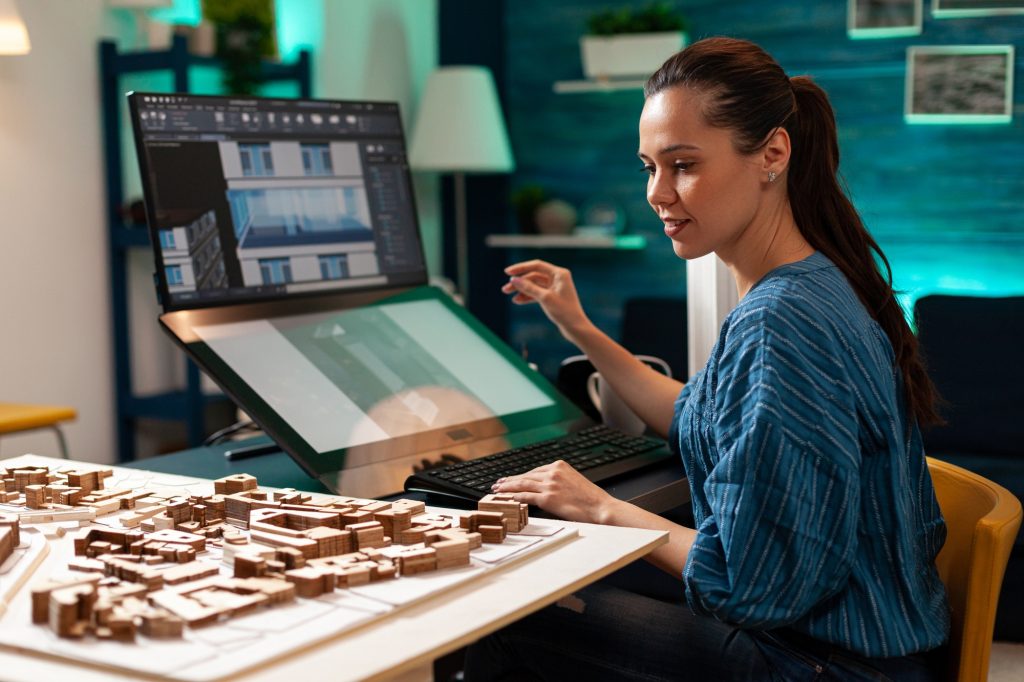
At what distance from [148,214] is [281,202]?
0.22m

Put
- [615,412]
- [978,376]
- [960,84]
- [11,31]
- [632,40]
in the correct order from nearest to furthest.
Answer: [615,412]
[11,31]
[978,376]
[960,84]
[632,40]

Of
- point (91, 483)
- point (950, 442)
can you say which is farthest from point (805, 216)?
point (950, 442)

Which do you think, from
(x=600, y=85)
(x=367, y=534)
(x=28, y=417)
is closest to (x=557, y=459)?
(x=367, y=534)

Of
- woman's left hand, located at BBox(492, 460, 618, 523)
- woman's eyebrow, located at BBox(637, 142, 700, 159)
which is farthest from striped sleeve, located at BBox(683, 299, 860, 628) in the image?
woman's eyebrow, located at BBox(637, 142, 700, 159)

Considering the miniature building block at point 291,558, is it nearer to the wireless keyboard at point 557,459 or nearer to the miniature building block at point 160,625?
the miniature building block at point 160,625

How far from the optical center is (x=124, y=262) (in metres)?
3.76

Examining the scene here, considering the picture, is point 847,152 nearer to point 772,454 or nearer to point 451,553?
point 772,454

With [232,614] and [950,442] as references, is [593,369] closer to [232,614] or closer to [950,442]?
[232,614]

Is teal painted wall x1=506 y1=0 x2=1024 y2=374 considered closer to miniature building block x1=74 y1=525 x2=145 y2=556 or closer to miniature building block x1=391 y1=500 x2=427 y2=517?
miniature building block x1=391 y1=500 x2=427 y2=517

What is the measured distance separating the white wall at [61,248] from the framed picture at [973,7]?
108 inches

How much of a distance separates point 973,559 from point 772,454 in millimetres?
314

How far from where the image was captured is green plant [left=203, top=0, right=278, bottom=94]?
3.81m

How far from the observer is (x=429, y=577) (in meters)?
1.01

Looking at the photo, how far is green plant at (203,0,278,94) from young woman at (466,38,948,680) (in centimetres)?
270
